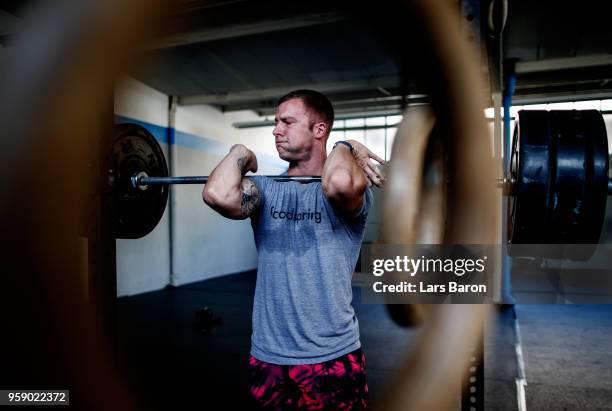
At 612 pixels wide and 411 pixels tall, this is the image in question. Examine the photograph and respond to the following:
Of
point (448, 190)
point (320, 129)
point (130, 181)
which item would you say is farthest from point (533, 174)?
point (130, 181)

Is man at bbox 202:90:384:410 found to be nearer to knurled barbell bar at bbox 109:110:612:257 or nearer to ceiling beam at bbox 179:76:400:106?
knurled barbell bar at bbox 109:110:612:257

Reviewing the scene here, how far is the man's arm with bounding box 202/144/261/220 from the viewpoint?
1136 mm

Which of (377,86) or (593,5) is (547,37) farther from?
(377,86)

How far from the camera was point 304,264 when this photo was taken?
1.14m

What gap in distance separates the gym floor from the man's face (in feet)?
3.33

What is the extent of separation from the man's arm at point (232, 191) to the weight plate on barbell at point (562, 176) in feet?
2.82

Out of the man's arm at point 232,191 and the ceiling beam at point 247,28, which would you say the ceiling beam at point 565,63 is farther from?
the man's arm at point 232,191

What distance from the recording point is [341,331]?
3.71 ft

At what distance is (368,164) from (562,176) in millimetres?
672

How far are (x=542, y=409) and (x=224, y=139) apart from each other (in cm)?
528

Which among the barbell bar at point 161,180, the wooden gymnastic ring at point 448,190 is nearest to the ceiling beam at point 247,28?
the barbell bar at point 161,180

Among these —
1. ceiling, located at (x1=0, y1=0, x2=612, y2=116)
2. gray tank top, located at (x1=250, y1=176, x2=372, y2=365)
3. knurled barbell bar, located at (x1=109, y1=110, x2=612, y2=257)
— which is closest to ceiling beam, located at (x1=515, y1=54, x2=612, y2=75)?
ceiling, located at (x1=0, y1=0, x2=612, y2=116)

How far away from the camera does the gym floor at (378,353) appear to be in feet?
7.34

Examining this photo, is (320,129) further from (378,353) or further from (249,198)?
(378,353)
